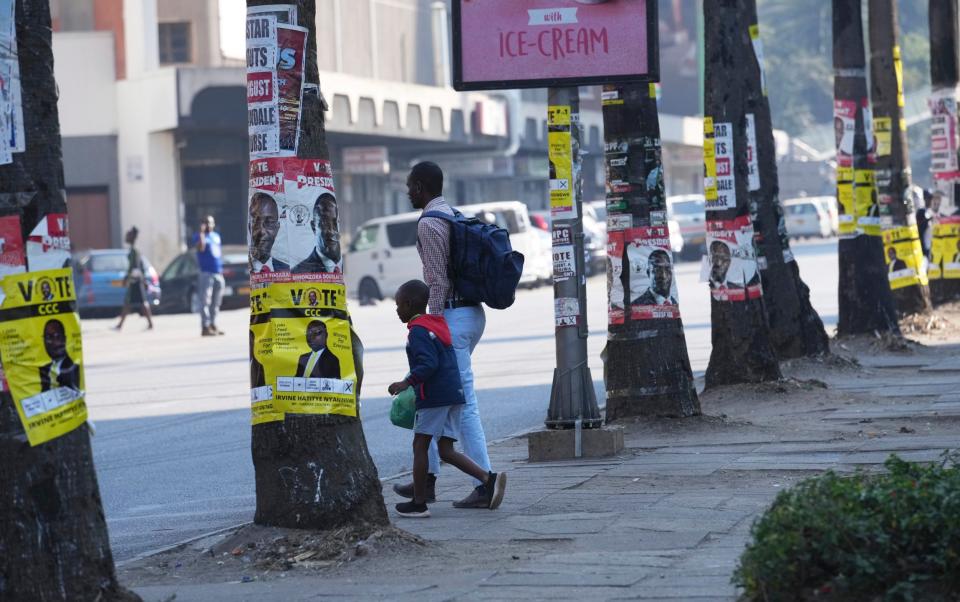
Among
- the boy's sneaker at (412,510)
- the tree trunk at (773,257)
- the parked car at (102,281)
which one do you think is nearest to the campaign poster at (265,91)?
the boy's sneaker at (412,510)

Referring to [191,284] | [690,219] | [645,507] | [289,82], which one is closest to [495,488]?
[645,507]

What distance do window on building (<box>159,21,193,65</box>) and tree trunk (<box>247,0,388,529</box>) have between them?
126ft

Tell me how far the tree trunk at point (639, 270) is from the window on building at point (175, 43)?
114 feet

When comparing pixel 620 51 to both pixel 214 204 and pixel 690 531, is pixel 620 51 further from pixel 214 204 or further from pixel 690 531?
pixel 214 204

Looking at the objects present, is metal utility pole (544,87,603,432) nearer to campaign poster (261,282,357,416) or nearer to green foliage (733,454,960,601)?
campaign poster (261,282,357,416)

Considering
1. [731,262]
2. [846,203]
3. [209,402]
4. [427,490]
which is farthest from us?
[846,203]

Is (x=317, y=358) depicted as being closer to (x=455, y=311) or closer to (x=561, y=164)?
(x=455, y=311)

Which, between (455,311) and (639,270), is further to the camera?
(639,270)

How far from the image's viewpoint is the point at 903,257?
19.5 m

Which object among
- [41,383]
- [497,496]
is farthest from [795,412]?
[41,383]

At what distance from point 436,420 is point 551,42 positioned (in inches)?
113

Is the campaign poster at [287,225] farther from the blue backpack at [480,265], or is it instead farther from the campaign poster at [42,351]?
the campaign poster at [42,351]

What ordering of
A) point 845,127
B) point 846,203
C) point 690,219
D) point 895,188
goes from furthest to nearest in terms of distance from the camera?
point 690,219
point 895,188
point 846,203
point 845,127

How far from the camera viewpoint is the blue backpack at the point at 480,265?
8.74m
